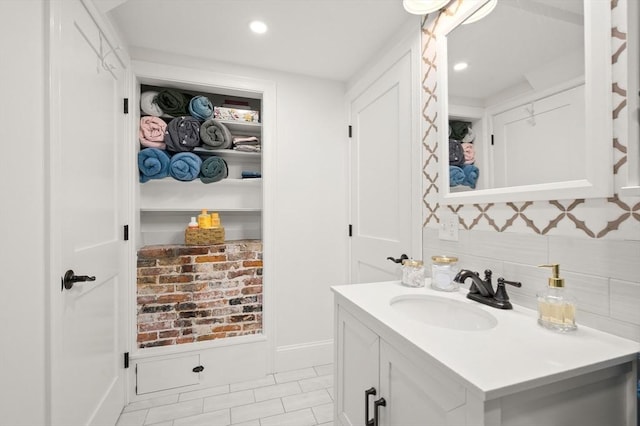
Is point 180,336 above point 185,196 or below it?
below

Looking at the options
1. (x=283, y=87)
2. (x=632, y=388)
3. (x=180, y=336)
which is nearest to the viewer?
(x=632, y=388)

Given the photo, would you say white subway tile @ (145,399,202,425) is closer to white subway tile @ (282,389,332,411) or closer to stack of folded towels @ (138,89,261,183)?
white subway tile @ (282,389,332,411)

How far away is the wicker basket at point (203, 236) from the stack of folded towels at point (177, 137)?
37cm

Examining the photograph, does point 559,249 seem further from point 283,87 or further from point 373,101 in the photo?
point 283,87

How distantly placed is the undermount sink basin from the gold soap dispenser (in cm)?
18

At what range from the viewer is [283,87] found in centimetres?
221

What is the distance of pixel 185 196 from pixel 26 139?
138 cm

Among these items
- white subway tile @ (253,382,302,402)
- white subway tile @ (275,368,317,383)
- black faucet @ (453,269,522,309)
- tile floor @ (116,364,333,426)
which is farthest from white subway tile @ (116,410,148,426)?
→ black faucet @ (453,269,522,309)

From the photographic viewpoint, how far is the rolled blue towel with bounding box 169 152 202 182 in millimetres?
1997

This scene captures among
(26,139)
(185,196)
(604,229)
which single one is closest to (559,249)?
(604,229)

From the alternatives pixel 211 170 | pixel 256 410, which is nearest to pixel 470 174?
pixel 211 170

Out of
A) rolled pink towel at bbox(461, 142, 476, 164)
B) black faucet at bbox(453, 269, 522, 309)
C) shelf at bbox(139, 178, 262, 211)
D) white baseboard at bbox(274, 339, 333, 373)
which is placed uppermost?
rolled pink towel at bbox(461, 142, 476, 164)

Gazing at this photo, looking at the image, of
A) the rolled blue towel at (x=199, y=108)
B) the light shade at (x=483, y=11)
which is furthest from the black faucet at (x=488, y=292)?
the rolled blue towel at (x=199, y=108)

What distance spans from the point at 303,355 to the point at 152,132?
1989 millimetres
